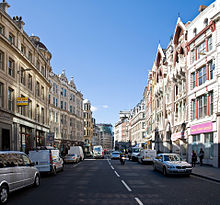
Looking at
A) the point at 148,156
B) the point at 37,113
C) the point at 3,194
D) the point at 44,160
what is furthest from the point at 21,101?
the point at 3,194

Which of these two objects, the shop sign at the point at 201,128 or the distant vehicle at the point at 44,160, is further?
the shop sign at the point at 201,128

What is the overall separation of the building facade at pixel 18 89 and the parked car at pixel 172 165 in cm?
1434

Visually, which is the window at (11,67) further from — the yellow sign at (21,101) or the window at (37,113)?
the window at (37,113)

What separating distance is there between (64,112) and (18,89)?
138 ft

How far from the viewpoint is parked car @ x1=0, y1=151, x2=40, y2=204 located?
10123 mm

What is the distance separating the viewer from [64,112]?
7238 cm

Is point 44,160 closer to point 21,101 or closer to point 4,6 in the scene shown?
point 21,101

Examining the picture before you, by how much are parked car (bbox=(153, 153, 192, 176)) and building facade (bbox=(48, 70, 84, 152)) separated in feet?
135

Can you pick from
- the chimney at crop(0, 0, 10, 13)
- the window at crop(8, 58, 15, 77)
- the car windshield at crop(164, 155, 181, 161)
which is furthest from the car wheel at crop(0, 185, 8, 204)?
the chimney at crop(0, 0, 10, 13)

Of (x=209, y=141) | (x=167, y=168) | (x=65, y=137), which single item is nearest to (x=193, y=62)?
(x=209, y=141)

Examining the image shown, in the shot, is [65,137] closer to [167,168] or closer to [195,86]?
[195,86]

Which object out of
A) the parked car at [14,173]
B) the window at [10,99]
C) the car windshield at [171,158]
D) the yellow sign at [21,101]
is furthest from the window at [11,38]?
the car windshield at [171,158]

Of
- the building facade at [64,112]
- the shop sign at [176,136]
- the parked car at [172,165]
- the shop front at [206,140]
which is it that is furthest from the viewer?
the building facade at [64,112]

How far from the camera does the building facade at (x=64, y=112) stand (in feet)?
214
